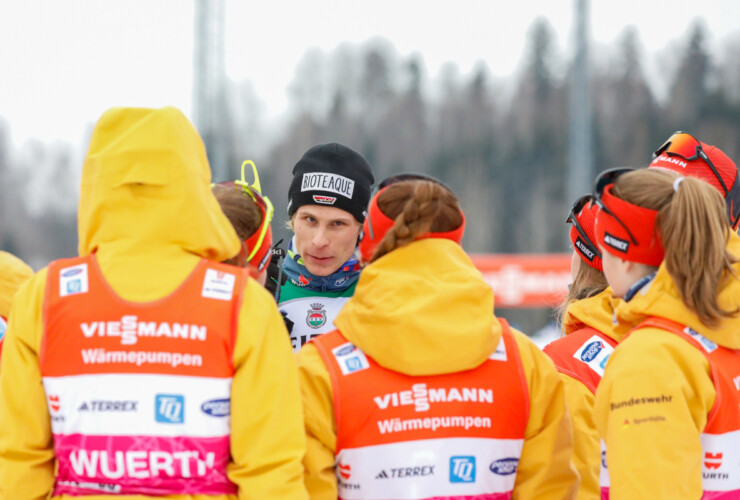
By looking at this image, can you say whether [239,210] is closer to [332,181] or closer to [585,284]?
[332,181]

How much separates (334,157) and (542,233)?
2428cm

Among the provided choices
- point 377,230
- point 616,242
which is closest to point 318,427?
point 377,230

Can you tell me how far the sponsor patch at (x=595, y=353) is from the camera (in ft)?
8.84

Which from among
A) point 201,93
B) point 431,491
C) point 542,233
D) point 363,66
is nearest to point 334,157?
point 431,491

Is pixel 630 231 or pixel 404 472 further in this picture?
pixel 630 231

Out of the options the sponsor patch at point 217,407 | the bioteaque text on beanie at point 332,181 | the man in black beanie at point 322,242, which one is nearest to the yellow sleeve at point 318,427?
the sponsor patch at point 217,407

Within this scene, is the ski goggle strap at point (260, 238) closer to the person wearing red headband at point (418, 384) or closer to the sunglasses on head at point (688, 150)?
the person wearing red headband at point (418, 384)

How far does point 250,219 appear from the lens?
2.60 meters

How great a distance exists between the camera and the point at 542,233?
27.1 m

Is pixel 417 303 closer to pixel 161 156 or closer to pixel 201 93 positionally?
pixel 161 156

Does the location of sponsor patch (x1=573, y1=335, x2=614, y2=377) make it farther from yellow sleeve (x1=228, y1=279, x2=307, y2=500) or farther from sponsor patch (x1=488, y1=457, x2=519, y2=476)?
yellow sleeve (x1=228, y1=279, x2=307, y2=500)

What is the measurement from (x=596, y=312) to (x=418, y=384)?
0.88 meters

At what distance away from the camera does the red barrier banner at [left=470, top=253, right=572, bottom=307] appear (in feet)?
49.6

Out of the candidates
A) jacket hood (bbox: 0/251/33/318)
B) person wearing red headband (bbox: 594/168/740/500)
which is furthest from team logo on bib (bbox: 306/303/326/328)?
jacket hood (bbox: 0/251/33/318)
